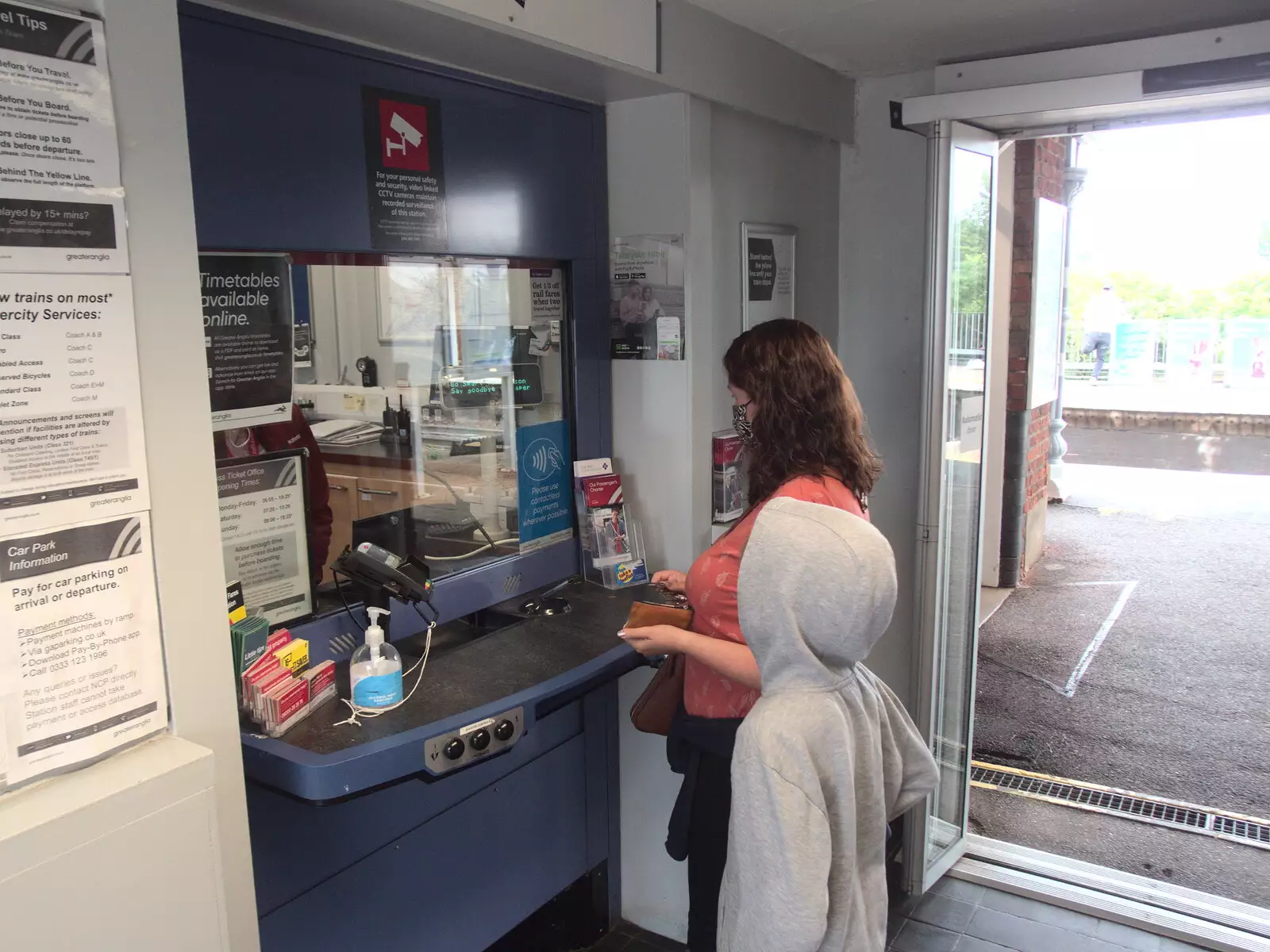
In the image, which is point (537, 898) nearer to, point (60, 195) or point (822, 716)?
point (822, 716)

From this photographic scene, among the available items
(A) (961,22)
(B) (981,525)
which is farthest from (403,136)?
(B) (981,525)

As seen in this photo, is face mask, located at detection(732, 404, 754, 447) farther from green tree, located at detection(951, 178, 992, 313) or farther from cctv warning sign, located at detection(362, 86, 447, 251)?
green tree, located at detection(951, 178, 992, 313)

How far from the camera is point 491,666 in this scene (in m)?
1.98

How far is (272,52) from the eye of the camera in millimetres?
1768

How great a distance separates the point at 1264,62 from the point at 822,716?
1.84m

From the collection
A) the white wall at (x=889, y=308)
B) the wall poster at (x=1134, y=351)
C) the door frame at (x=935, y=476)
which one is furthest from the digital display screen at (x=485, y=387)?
the wall poster at (x=1134, y=351)

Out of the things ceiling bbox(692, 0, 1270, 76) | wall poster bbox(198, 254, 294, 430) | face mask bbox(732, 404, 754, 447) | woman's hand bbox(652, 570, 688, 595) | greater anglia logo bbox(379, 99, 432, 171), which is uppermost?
ceiling bbox(692, 0, 1270, 76)

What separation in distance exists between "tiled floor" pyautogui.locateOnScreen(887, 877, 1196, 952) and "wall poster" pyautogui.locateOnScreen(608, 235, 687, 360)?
1771 millimetres

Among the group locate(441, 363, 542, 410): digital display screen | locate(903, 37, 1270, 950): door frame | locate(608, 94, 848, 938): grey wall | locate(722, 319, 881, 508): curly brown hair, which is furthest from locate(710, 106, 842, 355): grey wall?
locate(722, 319, 881, 508): curly brown hair

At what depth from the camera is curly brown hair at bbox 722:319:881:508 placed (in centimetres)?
188

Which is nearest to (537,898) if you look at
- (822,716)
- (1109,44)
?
(822,716)

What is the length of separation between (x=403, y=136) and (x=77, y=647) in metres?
1.22

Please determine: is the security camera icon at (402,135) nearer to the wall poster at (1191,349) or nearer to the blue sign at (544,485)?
the blue sign at (544,485)

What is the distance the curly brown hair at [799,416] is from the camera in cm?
188
